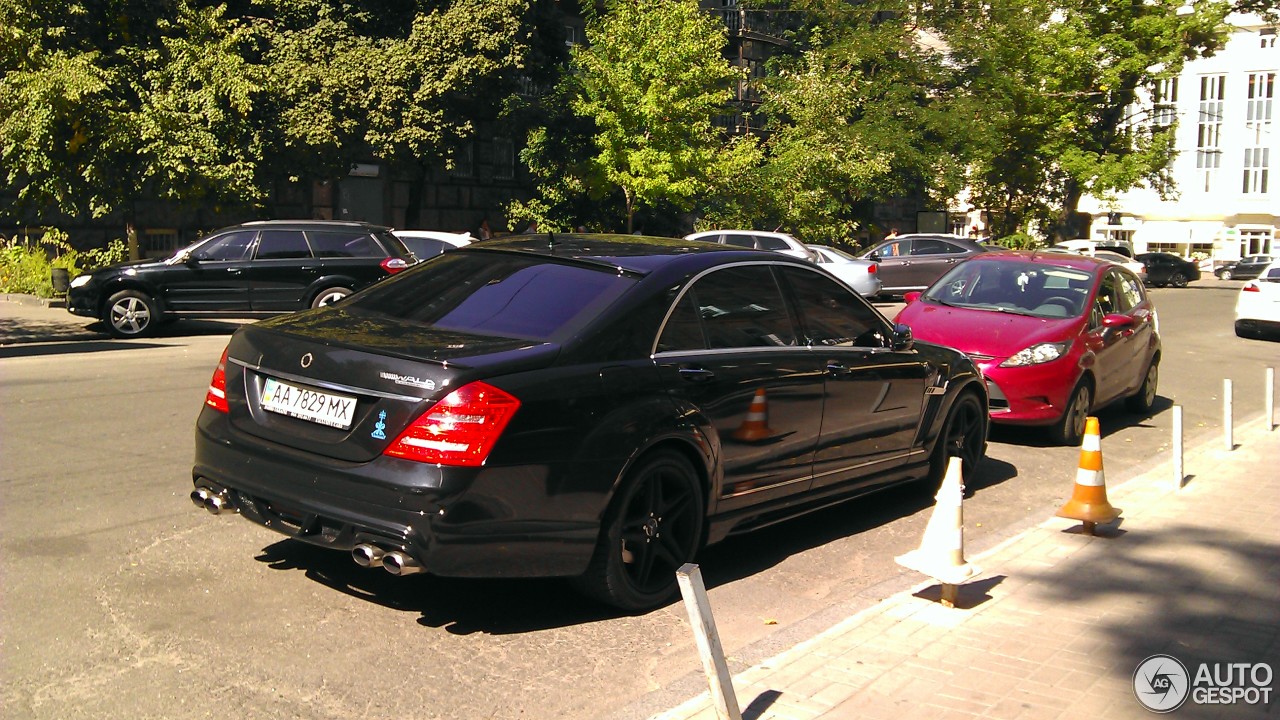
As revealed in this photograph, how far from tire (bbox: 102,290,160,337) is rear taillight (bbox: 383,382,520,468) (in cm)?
1372

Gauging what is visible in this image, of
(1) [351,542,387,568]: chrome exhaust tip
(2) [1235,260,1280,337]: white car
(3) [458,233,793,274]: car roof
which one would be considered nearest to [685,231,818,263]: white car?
(2) [1235,260,1280,337]: white car

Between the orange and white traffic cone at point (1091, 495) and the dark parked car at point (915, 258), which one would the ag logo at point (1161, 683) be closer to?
the orange and white traffic cone at point (1091, 495)

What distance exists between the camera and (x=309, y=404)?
16.9ft

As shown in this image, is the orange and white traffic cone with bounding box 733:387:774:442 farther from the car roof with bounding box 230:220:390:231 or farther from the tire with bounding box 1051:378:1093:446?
the car roof with bounding box 230:220:390:231

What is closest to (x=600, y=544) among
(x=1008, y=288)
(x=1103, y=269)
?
(x=1008, y=288)

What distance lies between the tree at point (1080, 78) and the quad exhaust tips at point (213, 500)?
44.0 m

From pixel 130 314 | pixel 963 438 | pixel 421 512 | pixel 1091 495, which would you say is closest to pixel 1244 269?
pixel 130 314

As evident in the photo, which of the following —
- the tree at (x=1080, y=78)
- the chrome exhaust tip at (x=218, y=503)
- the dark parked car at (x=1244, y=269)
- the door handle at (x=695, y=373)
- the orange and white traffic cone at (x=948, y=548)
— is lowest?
the dark parked car at (x=1244, y=269)

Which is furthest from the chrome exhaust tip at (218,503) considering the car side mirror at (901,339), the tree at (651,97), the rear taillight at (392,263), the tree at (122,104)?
the tree at (651,97)

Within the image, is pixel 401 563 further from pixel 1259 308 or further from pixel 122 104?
pixel 1259 308

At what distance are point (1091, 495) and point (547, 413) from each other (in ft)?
12.2

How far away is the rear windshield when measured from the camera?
5496 millimetres

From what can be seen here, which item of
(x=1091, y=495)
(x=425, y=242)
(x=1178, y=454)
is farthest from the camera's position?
(x=425, y=242)

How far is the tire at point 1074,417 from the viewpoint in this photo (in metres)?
10.6
